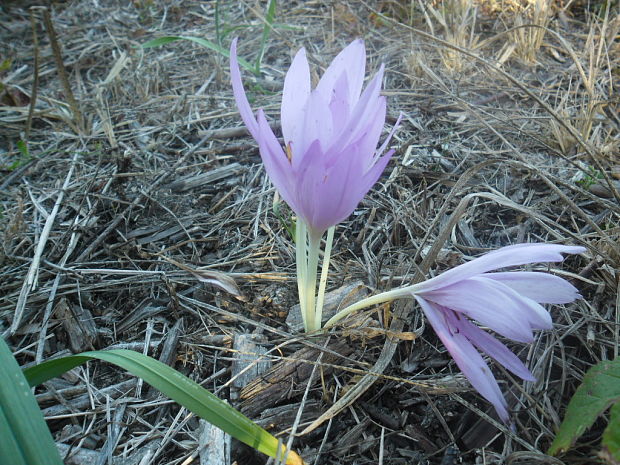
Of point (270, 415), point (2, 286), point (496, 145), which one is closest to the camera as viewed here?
point (270, 415)

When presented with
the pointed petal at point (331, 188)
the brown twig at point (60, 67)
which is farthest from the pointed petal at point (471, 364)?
the brown twig at point (60, 67)

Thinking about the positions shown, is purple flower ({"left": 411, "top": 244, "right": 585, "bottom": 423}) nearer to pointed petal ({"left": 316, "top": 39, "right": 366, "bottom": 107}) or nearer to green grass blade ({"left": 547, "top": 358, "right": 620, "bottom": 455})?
green grass blade ({"left": 547, "top": 358, "right": 620, "bottom": 455})

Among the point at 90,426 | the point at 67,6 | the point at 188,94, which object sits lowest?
the point at 90,426

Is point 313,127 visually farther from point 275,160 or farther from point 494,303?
point 494,303

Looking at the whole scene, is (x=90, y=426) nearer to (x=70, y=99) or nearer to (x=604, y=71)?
(x=70, y=99)

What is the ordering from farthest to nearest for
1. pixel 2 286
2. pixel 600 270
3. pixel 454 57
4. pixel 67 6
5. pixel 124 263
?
pixel 67 6
pixel 454 57
pixel 124 263
pixel 2 286
pixel 600 270

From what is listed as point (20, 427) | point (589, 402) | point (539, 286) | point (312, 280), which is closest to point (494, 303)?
point (539, 286)

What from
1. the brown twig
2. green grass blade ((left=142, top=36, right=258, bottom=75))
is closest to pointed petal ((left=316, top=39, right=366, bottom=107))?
green grass blade ((left=142, top=36, right=258, bottom=75))

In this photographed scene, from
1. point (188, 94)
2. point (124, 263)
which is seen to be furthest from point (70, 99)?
point (124, 263)

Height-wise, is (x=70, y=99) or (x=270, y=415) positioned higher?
(x=70, y=99)
